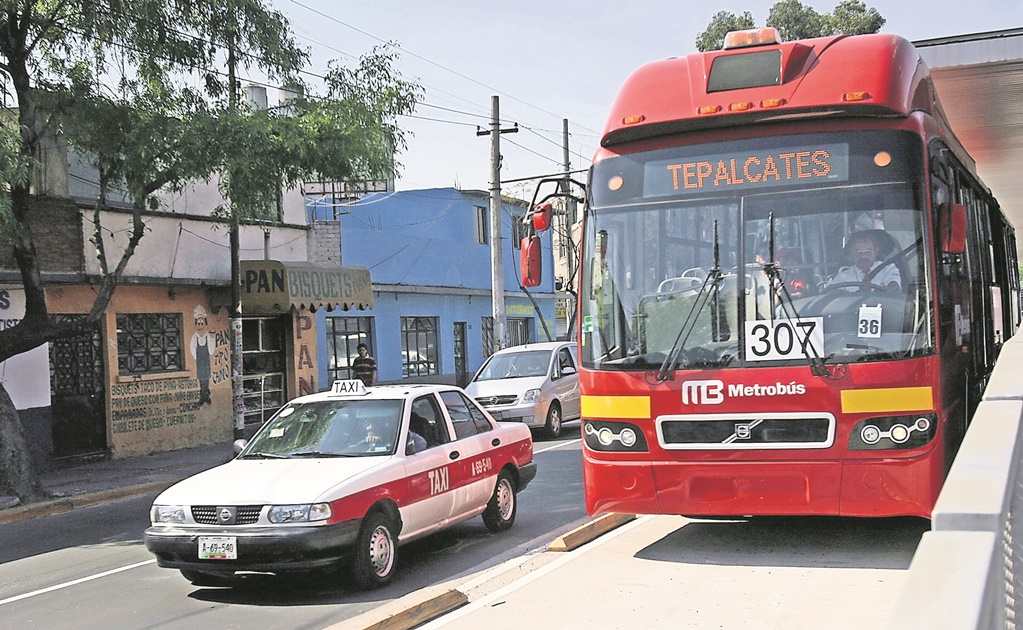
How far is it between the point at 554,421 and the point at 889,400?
1281cm

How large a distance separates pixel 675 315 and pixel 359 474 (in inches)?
104

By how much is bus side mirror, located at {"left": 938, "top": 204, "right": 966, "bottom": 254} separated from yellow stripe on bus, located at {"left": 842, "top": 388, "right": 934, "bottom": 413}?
990mm

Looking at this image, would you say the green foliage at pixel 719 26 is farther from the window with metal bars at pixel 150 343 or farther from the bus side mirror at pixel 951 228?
the bus side mirror at pixel 951 228

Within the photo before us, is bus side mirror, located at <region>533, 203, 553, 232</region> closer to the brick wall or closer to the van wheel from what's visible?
the van wheel

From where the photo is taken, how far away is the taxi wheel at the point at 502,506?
9.96 meters

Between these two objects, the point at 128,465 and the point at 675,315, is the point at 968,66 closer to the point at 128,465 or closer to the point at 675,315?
the point at 675,315

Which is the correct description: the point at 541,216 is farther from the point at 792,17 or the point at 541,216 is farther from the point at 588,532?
the point at 792,17

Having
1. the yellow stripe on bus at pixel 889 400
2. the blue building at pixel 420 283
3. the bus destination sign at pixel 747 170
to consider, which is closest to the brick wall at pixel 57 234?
the blue building at pixel 420 283

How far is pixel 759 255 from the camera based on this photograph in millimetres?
7094

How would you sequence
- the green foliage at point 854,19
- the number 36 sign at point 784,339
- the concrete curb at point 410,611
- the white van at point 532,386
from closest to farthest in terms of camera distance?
the concrete curb at point 410,611
the number 36 sign at point 784,339
the white van at point 532,386
the green foliage at point 854,19

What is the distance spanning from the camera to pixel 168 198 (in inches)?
788

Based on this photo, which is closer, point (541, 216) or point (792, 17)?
point (541, 216)

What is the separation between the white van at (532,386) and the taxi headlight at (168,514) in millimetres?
11128

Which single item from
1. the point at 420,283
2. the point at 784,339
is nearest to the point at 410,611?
the point at 784,339
